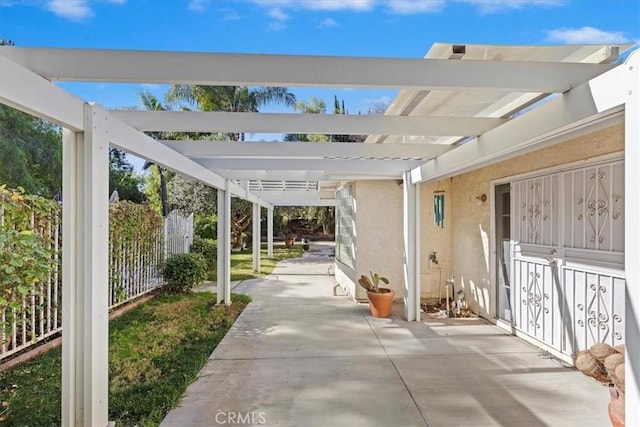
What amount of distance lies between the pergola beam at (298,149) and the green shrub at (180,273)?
4901mm

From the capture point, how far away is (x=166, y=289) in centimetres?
962

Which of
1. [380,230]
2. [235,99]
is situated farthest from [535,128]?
[235,99]

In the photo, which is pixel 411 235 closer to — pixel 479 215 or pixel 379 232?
pixel 479 215

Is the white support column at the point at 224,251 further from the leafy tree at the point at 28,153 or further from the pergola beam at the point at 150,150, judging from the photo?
the leafy tree at the point at 28,153

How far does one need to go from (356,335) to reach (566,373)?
3.00m

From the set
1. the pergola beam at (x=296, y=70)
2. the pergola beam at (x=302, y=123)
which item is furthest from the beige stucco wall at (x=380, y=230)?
the pergola beam at (x=296, y=70)

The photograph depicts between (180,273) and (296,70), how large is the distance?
809 cm

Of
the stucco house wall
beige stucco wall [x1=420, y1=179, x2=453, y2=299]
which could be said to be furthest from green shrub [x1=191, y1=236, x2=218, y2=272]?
beige stucco wall [x1=420, y1=179, x2=453, y2=299]

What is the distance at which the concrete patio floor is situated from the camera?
142 inches

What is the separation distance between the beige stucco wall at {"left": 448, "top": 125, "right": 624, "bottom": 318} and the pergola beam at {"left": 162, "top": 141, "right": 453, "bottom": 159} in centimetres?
147

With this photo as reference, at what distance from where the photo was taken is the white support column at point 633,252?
2.16 meters

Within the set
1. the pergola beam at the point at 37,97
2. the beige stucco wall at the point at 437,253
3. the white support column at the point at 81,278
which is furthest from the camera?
the beige stucco wall at the point at 437,253

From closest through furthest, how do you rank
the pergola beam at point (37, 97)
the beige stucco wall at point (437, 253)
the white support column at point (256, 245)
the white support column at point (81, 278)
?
the pergola beam at point (37, 97) → the white support column at point (81, 278) → the beige stucco wall at point (437, 253) → the white support column at point (256, 245)

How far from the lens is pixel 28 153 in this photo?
10242 mm
